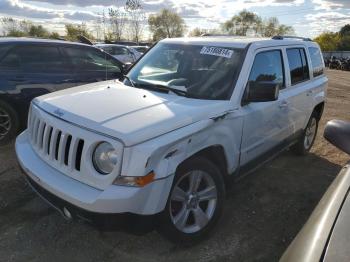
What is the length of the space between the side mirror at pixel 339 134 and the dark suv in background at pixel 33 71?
3681 millimetres

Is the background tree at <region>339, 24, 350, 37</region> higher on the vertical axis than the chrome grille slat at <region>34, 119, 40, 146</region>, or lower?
higher

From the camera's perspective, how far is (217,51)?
13.5 ft

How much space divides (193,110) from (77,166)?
1.09m

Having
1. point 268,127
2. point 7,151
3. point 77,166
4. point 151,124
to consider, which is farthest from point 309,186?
point 7,151

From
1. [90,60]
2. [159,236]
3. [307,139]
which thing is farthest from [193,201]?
[90,60]

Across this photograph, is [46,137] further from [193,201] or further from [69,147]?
[193,201]

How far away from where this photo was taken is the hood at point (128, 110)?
9.27 ft

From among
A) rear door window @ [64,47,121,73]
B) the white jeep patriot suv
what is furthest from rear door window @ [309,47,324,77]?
rear door window @ [64,47,121,73]

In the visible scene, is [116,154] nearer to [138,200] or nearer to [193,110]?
[138,200]

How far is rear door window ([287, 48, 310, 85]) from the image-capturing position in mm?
4941

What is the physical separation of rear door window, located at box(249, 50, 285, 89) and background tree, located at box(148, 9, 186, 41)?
72737mm

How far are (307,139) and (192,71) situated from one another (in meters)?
3.04

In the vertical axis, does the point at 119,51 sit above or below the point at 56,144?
below

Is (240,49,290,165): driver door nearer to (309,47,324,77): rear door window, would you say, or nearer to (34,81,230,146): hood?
(34,81,230,146): hood
